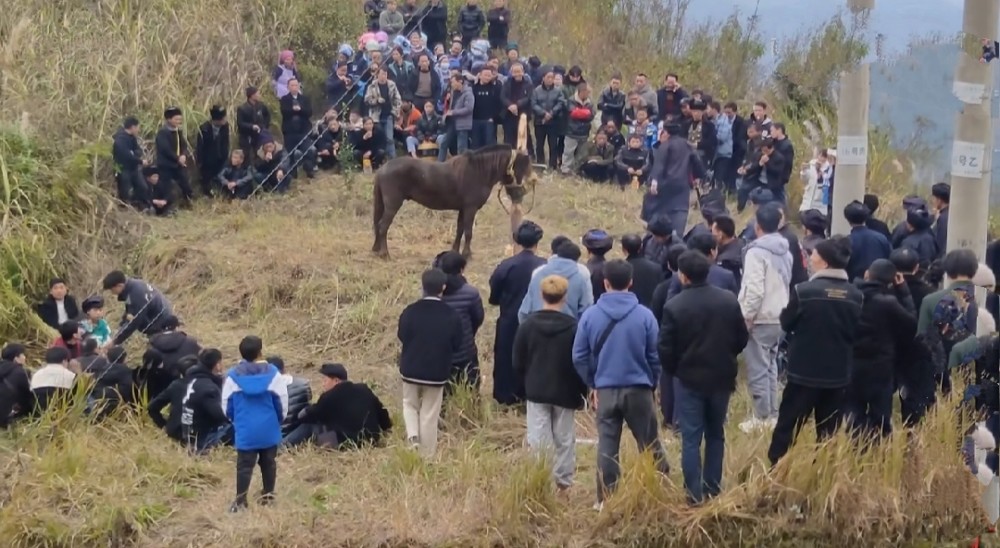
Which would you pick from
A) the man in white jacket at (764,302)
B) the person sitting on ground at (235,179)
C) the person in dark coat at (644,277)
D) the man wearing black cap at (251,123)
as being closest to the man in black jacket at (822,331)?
the man in white jacket at (764,302)

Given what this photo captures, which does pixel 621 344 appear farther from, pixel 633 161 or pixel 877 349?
pixel 633 161

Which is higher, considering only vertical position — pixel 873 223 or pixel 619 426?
pixel 873 223

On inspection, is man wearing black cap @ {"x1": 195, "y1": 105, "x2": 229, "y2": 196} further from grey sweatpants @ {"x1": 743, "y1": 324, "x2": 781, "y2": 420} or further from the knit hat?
the knit hat

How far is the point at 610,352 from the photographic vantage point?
8.39 m

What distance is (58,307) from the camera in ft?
43.6

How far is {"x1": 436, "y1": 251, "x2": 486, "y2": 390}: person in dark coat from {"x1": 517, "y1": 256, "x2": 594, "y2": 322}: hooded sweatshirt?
0.53 m

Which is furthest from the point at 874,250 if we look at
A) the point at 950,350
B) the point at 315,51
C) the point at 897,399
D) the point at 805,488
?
the point at 315,51

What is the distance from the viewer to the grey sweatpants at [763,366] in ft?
32.7

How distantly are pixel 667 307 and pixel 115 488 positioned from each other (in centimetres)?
412

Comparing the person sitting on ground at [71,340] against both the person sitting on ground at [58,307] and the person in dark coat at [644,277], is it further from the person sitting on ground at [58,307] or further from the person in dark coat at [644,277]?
→ the person in dark coat at [644,277]

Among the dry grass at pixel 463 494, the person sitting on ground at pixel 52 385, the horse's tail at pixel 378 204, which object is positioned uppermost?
the horse's tail at pixel 378 204

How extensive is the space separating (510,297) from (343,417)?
1.64 m

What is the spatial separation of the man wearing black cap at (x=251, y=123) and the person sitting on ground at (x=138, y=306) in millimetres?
5374

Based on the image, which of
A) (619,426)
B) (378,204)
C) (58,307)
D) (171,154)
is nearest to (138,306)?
(58,307)
